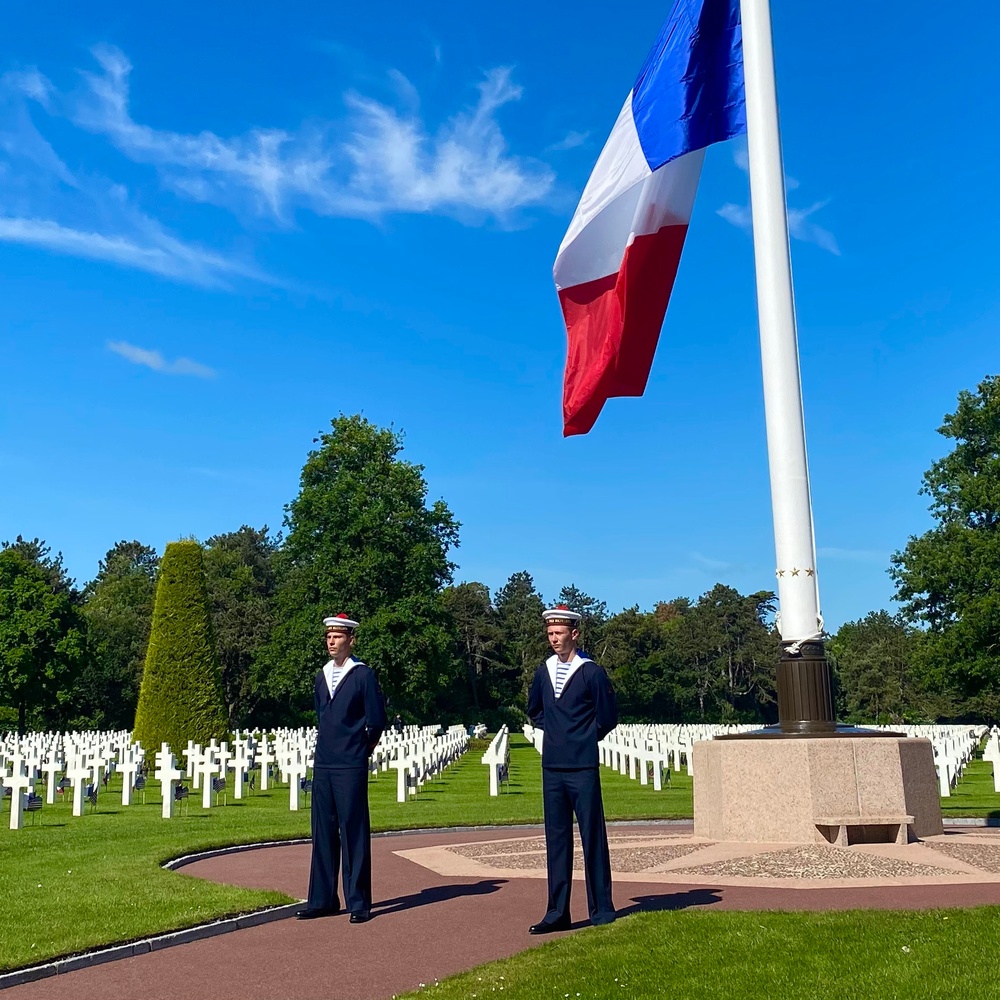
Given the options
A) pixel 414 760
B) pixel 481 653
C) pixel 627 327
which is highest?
pixel 481 653

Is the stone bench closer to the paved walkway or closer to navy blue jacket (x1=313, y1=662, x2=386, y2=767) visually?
the paved walkway

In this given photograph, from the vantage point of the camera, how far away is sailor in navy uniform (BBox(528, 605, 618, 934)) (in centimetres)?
669

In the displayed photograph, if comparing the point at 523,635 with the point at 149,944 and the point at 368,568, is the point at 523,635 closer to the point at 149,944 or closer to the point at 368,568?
the point at 368,568

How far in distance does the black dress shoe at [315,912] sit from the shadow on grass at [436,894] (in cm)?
33

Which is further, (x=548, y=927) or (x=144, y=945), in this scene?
(x=548, y=927)

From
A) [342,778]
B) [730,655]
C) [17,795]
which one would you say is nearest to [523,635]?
[730,655]

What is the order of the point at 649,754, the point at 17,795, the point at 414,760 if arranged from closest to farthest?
the point at 17,795
the point at 414,760
the point at 649,754

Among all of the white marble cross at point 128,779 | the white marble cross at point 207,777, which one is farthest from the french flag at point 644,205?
the white marble cross at point 128,779

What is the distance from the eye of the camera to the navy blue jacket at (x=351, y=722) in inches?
290

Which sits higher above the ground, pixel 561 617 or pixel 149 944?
pixel 561 617

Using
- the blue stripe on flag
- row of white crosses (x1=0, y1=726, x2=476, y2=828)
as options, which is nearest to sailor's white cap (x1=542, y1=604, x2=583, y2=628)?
the blue stripe on flag

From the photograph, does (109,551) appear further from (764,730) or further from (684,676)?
(764,730)

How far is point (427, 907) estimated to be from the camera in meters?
7.52

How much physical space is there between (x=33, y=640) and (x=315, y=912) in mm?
46245
